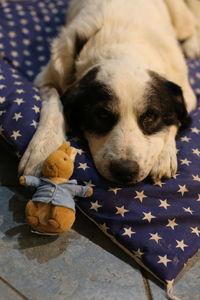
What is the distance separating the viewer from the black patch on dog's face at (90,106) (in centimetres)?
205

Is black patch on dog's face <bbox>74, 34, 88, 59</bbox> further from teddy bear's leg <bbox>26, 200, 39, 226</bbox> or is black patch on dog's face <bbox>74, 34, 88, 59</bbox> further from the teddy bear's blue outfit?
teddy bear's leg <bbox>26, 200, 39, 226</bbox>

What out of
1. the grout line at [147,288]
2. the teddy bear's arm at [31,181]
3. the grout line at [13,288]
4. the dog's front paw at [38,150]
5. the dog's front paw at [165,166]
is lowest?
the grout line at [13,288]

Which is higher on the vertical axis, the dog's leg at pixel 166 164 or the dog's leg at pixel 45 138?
the dog's leg at pixel 166 164

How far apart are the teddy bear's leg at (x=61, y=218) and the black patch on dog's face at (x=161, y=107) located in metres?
0.66

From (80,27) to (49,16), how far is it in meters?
1.11

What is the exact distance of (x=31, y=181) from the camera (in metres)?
1.78

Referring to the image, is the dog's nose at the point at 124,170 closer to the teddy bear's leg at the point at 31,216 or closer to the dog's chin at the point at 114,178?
the dog's chin at the point at 114,178

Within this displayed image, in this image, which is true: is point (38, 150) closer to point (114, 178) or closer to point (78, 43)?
point (114, 178)

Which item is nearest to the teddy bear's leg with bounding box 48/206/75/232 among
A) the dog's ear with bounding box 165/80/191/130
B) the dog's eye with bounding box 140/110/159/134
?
the dog's eye with bounding box 140/110/159/134

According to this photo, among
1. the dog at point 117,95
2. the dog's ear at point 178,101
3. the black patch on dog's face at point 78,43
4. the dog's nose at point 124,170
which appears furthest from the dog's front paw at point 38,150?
the black patch on dog's face at point 78,43

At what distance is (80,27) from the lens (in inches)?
110

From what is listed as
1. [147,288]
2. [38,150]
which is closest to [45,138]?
[38,150]

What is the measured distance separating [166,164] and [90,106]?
1.73ft

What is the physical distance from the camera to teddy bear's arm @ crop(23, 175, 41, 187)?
69.7 inches
